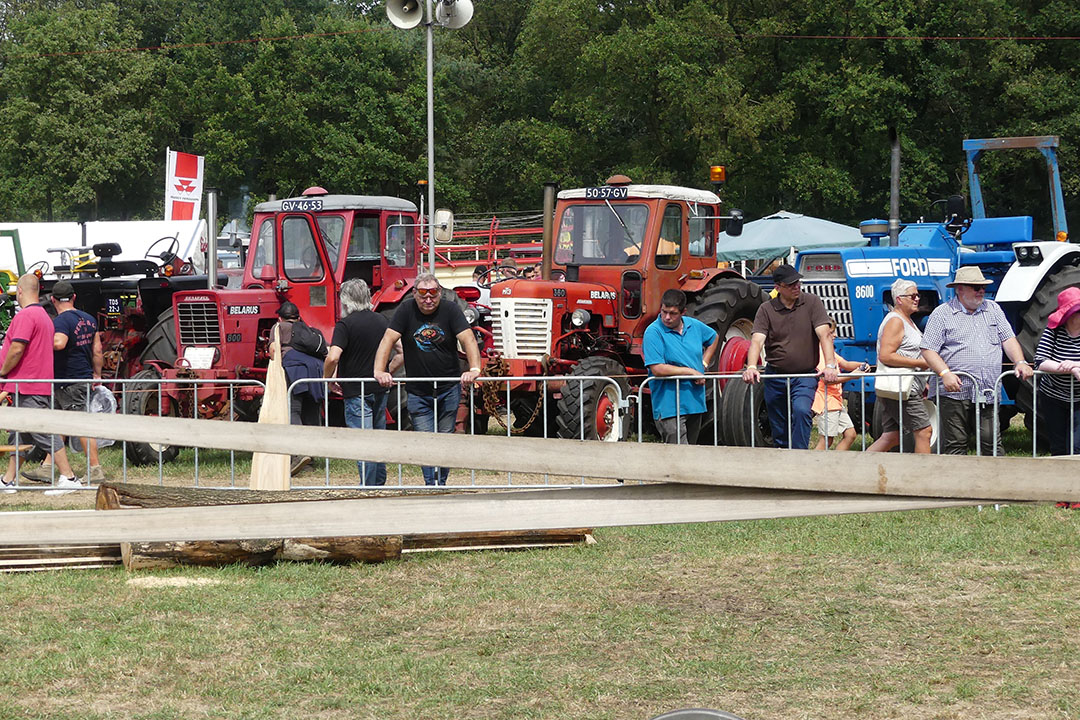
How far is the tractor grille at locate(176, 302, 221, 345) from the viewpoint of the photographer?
13.3 metres

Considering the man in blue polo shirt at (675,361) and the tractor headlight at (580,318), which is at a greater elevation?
the tractor headlight at (580,318)

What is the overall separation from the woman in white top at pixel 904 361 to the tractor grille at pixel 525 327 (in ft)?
13.2

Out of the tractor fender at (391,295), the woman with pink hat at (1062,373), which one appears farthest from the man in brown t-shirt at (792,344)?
the tractor fender at (391,295)

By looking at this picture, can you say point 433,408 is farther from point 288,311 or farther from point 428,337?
point 288,311

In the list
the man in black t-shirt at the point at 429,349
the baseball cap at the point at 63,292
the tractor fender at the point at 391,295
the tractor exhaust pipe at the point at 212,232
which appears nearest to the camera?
the man in black t-shirt at the point at 429,349

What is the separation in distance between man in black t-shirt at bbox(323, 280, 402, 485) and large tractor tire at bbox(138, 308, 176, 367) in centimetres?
409

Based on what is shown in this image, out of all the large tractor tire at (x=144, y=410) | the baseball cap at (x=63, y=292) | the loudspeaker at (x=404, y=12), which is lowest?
the large tractor tire at (x=144, y=410)

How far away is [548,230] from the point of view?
13008 mm

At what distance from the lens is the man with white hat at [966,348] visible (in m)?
9.00

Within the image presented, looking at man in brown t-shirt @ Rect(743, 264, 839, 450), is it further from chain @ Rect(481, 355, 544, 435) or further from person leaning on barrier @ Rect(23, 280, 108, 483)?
person leaning on barrier @ Rect(23, 280, 108, 483)

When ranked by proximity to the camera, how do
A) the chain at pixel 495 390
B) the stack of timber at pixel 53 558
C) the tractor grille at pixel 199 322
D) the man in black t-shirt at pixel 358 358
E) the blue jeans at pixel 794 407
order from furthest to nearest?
the tractor grille at pixel 199 322
the chain at pixel 495 390
the man in black t-shirt at pixel 358 358
the blue jeans at pixel 794 407
the stack of timber at pixel 53 558

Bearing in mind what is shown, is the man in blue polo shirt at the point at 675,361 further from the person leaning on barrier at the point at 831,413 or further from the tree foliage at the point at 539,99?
the tree foliage at the point at 539,99

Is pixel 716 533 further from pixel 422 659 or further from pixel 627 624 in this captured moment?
pixel 422 659

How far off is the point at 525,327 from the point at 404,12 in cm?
660
